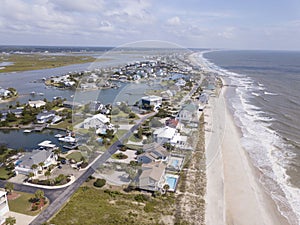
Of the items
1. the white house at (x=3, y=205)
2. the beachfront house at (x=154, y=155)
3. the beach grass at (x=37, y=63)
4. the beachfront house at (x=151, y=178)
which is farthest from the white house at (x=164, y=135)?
the beach grass at (x=37, y=63)

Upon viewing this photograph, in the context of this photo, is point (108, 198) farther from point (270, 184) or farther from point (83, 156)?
point (270, 184)

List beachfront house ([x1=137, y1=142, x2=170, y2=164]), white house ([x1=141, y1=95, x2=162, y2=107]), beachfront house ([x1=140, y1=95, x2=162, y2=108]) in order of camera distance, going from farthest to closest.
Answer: white house ([x1=141, y1=95, x2=162, y2=107]), beachfront house ([x1=140, y1=95, x2=162, y2=108]), beachfront house ([x1=137, y1=142, x2=170, y2=164])

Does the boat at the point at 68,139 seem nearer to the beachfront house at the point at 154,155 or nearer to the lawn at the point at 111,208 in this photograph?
the beachfront house at the point at 154,155

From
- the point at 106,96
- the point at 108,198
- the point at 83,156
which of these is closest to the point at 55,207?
the point at 108,198

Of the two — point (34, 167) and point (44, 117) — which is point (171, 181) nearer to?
point (34, 167)

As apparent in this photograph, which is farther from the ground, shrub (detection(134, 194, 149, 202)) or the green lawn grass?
shrub (detection(134, 194, 149, 202))

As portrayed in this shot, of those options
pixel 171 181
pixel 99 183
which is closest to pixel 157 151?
pixel 171 181

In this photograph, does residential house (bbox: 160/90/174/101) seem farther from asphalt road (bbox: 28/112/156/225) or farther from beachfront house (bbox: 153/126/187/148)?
asphalt road (bbox: 28/112/156/225)

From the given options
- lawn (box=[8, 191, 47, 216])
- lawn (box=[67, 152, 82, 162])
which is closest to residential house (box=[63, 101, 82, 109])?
lawn (box=[67, 152, 82, 162])
